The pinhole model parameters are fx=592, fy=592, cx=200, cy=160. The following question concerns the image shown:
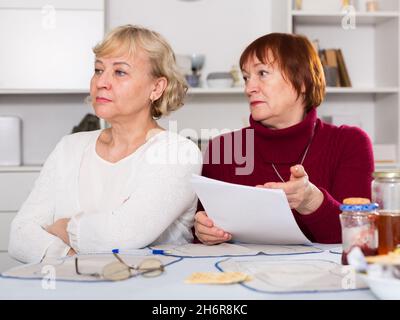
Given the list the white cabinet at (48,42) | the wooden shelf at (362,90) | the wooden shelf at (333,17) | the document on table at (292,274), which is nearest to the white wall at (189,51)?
the wooden shelf at (333,17)

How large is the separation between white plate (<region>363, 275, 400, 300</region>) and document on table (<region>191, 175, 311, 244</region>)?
1.19ft

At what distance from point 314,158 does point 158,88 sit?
53 centimetres

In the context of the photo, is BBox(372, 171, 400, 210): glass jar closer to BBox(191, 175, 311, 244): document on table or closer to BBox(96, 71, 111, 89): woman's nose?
BBox(191, 175, 311, 244): document on table

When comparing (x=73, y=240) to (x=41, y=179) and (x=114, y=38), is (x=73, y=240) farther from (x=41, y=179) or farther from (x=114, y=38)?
(x=114, y=38)

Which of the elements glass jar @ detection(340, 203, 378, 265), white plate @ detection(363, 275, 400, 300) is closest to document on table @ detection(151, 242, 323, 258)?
glass jar @ detection(340, 203, 378, 265)

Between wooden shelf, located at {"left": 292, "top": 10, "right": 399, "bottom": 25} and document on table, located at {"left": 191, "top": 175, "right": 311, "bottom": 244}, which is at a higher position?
wooden shelf, located at {"left": 292, "top": 10, "right": 399, "bottom": 25}

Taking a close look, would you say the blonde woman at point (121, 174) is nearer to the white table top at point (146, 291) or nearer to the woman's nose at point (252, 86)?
the woman's nose at point (252, 86)

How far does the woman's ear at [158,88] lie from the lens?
1.84m

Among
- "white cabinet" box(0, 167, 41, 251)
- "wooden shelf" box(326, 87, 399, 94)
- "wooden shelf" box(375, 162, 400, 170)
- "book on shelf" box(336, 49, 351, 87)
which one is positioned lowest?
"white cabinet" box(0, 167, 41, 251)

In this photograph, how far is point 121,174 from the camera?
168 cm

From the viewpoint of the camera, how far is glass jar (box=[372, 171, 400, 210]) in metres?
1.12

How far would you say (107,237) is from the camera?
145 cm

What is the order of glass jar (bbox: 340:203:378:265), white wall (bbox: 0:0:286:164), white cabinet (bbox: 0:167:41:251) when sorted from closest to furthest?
glass jar (bbox: 340:203:378:265), white cabinet (bbox: 0:167:41:251), white wall (bbox: 0:0:286:164)

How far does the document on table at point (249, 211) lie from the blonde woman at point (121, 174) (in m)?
0.21
